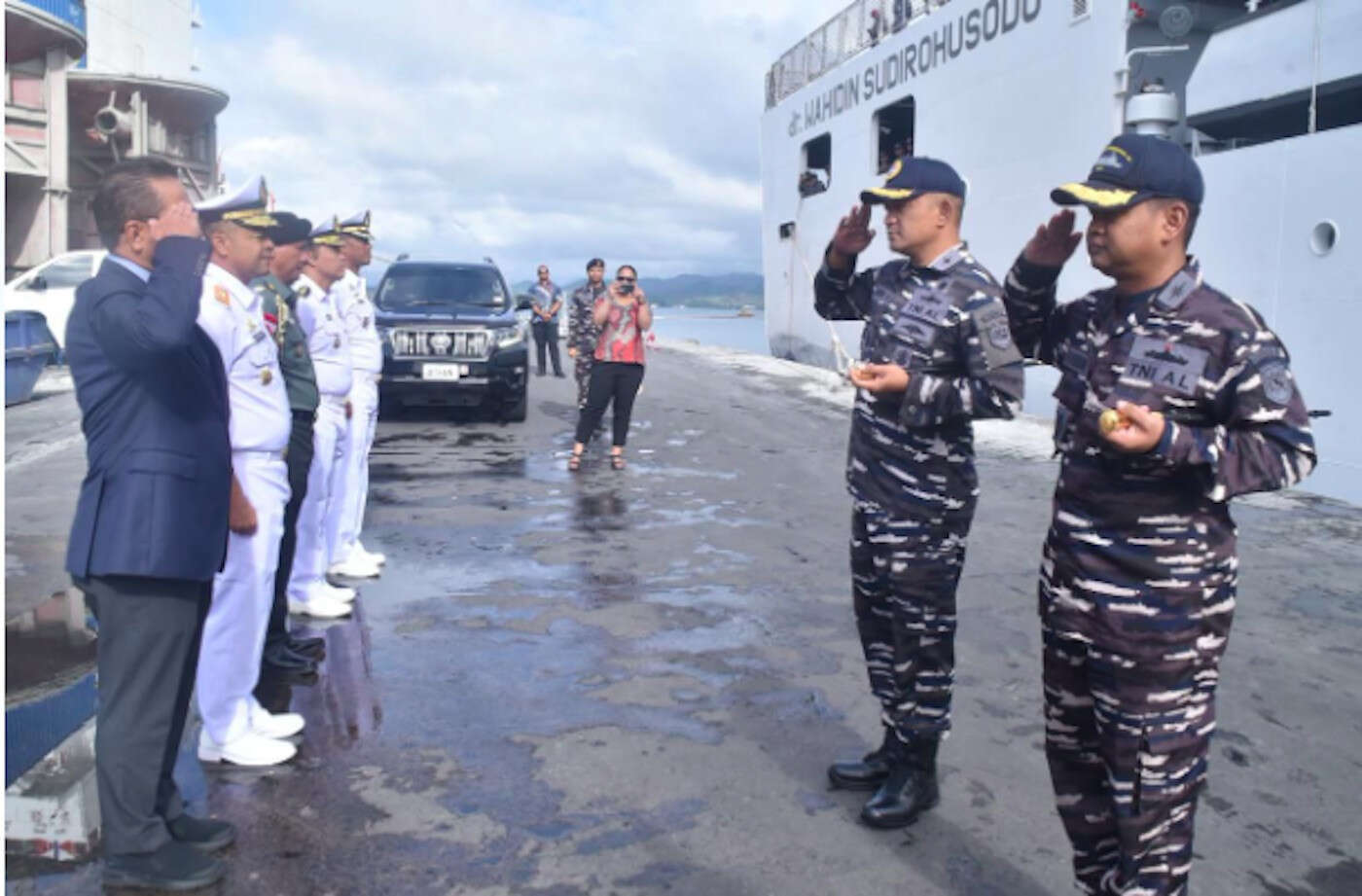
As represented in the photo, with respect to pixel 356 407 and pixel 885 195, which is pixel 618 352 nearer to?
pixel 356 407

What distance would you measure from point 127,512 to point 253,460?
83 cm

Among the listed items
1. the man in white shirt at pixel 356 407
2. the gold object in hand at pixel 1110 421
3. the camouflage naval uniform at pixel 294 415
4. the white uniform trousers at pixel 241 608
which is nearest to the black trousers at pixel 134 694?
the white uniform trousers at pixel 241 608

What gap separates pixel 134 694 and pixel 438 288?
35.4 feet

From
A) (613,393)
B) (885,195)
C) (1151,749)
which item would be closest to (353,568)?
(885,195)

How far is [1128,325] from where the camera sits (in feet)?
7.86

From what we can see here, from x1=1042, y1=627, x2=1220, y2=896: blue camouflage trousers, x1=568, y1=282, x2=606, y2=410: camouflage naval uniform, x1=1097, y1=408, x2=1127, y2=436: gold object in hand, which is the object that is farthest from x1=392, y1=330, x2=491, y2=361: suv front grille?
x1=1097, y1=408, x2=1127, y2=436: gold object in hand

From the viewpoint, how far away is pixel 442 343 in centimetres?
1206

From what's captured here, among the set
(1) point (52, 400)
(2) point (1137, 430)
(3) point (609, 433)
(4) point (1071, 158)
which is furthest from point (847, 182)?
(2) point (1137, 430)

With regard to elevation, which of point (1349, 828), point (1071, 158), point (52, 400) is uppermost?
point (1071, 158)

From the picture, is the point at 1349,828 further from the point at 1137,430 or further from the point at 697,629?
the point at 697,629

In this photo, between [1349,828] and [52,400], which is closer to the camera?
[1349,828]

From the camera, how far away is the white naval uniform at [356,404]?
5.85m

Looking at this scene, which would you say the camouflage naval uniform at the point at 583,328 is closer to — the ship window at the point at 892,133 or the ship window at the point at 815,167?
the ship window at the point at 892,133

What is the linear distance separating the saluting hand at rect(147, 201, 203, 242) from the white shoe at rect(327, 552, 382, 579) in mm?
3388
